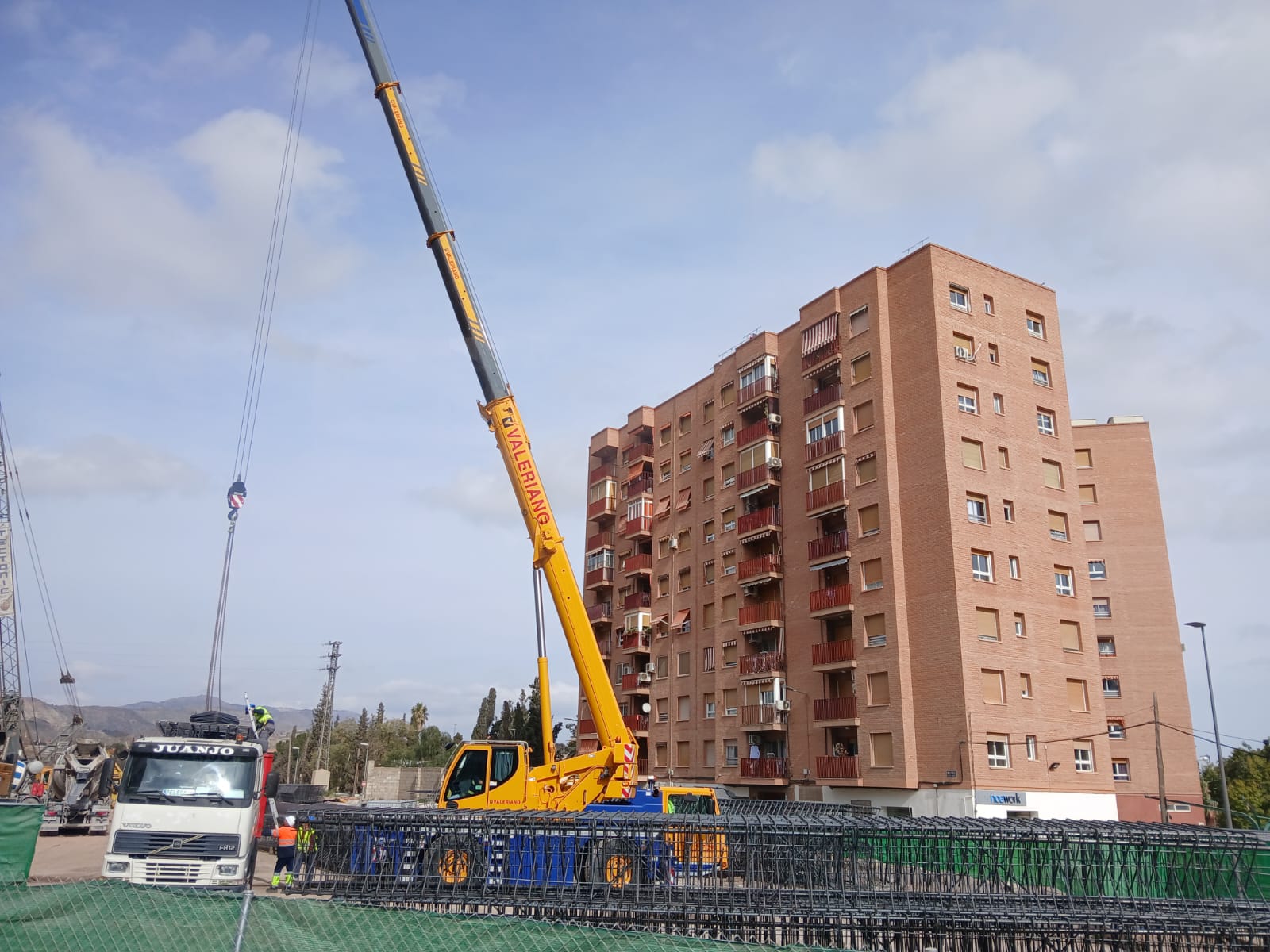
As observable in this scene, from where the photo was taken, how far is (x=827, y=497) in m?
41.2

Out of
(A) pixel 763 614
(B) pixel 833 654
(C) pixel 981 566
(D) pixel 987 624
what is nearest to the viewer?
(D) pixel 987 624

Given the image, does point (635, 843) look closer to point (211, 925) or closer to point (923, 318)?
point (211, 925)

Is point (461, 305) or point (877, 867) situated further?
point (461, 305)

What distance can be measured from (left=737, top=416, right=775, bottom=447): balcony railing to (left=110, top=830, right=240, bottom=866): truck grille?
34873 millimetres

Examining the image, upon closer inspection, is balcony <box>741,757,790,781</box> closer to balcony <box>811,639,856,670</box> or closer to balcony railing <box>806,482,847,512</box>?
balcony <box>811,639,856,670</box>

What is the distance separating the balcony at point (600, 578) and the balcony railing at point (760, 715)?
16183mm

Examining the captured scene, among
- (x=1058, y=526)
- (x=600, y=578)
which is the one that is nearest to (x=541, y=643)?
(x=1058, y=526)

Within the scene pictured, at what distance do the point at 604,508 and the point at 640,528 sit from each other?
5.49 meters

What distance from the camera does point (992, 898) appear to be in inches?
537

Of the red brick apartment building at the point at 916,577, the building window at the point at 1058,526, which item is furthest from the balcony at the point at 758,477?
the building window at the point at 1058,526

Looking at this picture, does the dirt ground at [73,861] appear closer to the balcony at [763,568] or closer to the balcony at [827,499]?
the balcony at [763,568]

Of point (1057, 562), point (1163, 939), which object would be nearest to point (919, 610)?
point (1057, 562)

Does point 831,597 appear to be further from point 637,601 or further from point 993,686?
point 637,601

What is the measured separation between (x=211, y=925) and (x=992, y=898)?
10897mm
